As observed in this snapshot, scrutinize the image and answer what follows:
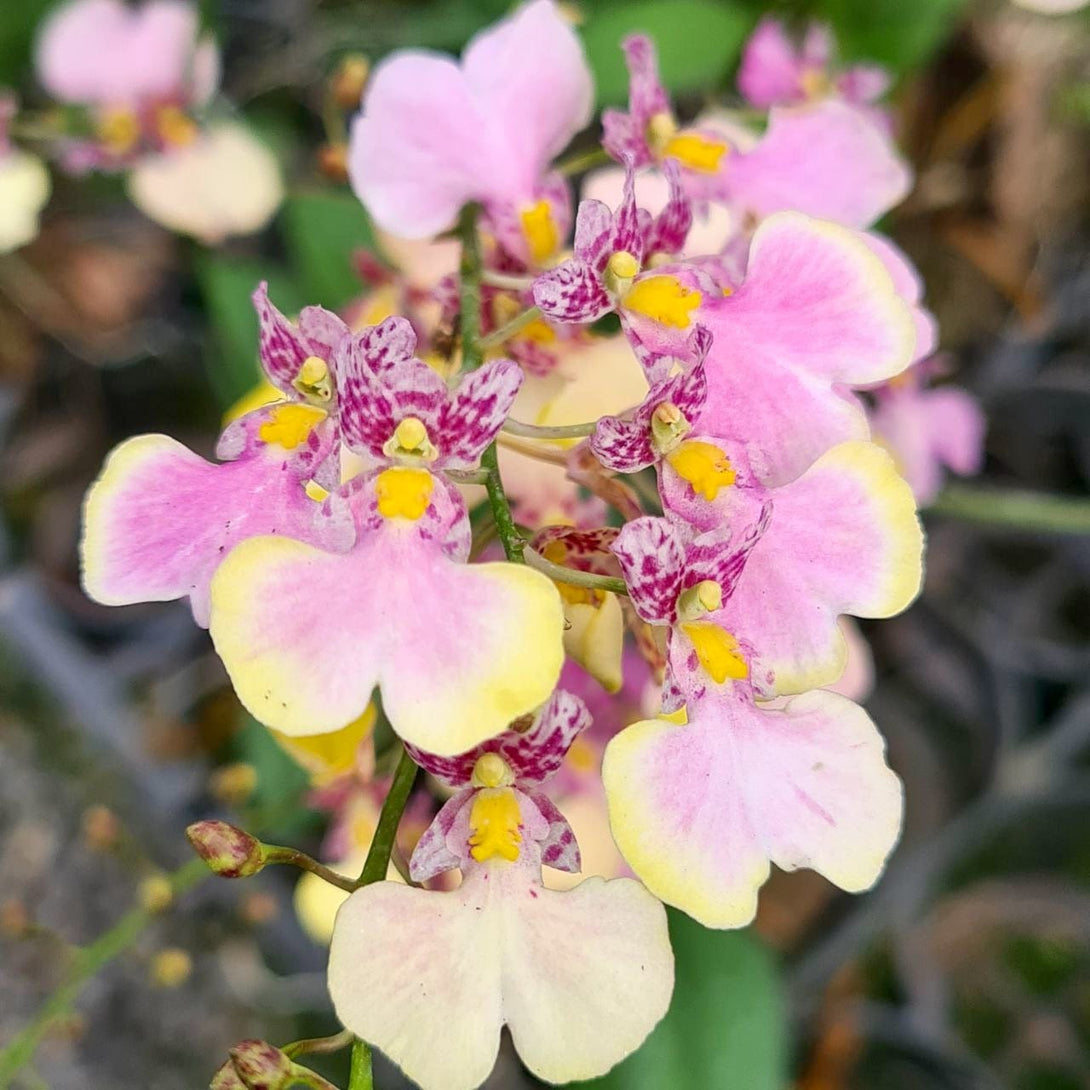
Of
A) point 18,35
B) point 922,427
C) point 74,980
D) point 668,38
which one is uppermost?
point 668,38

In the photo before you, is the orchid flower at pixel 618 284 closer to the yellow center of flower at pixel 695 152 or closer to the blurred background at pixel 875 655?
the yellow center of flower at pixel 695 152

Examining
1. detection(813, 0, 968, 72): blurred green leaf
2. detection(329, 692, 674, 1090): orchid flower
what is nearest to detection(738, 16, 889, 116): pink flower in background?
detection(813, 0, 968, 72): blurred green leaf

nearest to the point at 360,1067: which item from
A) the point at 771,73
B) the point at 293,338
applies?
the point at 293,338

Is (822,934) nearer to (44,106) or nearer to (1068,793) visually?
(1068,793)

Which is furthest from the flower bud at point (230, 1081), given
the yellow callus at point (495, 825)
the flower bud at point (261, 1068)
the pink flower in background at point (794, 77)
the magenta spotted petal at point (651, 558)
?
the pink flower in background at point (794, 77)

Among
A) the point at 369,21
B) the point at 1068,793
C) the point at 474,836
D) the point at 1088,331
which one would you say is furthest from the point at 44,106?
the point at 1068,793

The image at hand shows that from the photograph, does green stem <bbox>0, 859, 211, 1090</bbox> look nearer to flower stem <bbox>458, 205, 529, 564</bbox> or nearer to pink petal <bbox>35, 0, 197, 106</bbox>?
flower stem <bbox>458, 205, 529, 564</bbox>

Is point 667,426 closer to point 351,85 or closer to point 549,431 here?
point 549,431
